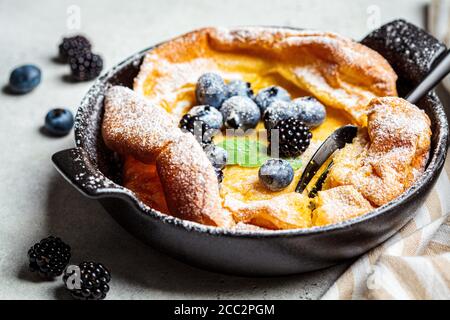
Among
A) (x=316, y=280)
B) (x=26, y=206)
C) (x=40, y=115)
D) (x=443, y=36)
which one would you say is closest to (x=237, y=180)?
(x=316, y=280)

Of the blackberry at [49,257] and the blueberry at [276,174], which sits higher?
the blueberry at [276,174]

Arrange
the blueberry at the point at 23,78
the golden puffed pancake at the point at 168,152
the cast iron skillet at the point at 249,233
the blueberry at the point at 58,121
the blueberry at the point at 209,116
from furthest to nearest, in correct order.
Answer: the blueberry at the point at 23,78 < the blueberry at the point at 58,121 < the blueberry at the point at 209,116 < the golden puffed pancake at the point at 168,152 < the cast iron skillet at the point at 249,233

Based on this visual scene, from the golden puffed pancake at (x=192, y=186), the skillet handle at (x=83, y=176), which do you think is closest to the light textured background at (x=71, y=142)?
the golden puffed pancake at (x=192, y=186)

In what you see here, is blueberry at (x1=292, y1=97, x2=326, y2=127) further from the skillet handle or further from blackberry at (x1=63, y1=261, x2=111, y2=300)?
blackberry at (x1=63, y1=261, x2=111, y2=300)

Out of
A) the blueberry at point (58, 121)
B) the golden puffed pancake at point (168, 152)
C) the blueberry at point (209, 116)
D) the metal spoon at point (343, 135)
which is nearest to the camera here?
the golden puffed pancake at point (168, 152)

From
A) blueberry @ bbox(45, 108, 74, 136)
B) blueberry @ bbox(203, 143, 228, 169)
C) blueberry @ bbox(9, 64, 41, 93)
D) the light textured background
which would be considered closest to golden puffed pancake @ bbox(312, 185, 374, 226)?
the light textured background

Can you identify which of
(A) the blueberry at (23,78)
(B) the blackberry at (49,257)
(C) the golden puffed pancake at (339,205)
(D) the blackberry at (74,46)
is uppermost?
(D) the blackberry at (74,46)

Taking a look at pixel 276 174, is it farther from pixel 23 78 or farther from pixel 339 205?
pixel 23 78

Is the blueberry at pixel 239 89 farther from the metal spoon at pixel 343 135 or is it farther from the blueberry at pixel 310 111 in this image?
the metal spoon at pixel 343 135
